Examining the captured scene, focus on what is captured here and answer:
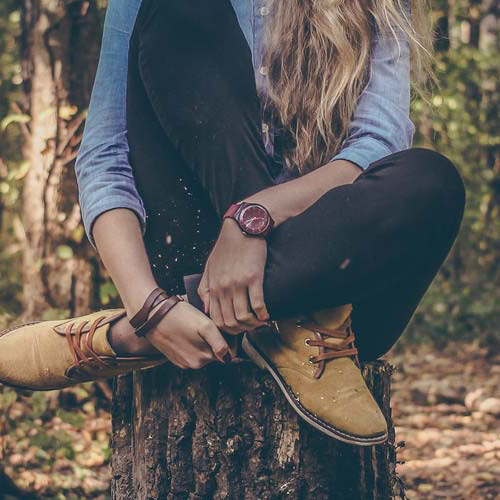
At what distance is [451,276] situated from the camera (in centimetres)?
625

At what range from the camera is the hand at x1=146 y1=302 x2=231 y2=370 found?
1706 mm

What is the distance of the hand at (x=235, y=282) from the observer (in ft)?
5.46

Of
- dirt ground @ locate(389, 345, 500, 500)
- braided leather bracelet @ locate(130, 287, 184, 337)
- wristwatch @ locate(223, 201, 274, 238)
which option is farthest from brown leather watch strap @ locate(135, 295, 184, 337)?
dirt ground @ locate(389, 345, 500, 500)

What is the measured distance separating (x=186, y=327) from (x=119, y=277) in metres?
0.24

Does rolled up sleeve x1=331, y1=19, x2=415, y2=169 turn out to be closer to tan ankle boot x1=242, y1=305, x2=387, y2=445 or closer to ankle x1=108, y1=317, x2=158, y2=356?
tan ankle boot x1=242, y1=305, x2=387, y2=445

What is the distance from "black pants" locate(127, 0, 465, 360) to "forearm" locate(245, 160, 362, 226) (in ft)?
0.20

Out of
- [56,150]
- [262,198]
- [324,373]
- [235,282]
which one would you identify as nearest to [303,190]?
[262,198]

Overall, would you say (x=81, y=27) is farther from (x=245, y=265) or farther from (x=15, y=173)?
(x=245, y=265)

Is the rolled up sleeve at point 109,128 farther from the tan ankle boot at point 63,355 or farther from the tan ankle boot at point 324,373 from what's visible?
the tan ankle boot at point 324,373

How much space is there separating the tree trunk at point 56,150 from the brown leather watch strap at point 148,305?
174 centimetres

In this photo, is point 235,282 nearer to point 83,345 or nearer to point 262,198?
point 262,198

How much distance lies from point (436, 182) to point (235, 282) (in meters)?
0.45

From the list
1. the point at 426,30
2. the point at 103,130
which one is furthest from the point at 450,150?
the point at 103,130

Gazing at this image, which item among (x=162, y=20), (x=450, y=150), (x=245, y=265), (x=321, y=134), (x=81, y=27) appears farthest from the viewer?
(x=450, y=150)
